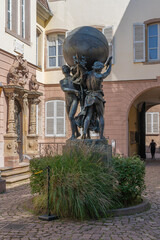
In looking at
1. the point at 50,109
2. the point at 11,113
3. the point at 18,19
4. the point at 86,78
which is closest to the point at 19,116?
the point at 11,113

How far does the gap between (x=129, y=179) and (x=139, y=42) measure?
11678 mm

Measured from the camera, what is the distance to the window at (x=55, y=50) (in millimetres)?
17844

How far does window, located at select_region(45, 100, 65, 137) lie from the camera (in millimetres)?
17672

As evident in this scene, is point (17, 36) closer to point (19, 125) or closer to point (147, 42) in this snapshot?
point (19, 125)

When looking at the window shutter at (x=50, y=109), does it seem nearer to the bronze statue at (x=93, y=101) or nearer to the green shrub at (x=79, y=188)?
the bronze statue at (x=93, y=101)

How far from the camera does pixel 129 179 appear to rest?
618 centimetres

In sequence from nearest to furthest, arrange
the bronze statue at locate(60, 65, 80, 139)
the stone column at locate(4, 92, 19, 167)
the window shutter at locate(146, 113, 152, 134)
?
1. the bronze statue at locate(60, 65, 80, 139)
2. the stone column at locate(4, 92, 19, 167)
3. the window shutter at locate(146, 113, 152, 134)

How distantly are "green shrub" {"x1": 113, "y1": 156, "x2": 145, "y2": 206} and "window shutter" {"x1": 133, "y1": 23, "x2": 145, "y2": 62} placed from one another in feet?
35.8

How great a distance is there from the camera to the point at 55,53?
1794cm

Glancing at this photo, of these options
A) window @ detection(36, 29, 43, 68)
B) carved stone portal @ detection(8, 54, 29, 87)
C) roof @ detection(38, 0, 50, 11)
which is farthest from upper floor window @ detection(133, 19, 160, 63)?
carved stone portal @ detection(8, 54, 29, 87)

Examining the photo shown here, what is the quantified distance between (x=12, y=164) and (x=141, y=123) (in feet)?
40.7

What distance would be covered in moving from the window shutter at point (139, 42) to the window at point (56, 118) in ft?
14.6

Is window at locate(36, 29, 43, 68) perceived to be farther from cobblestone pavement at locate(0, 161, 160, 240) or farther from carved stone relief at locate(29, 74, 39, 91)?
cobblestone pavement at locate(0, 161, 160, 240)

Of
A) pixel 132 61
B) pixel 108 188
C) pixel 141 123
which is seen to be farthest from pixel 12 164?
pixel 141 123
